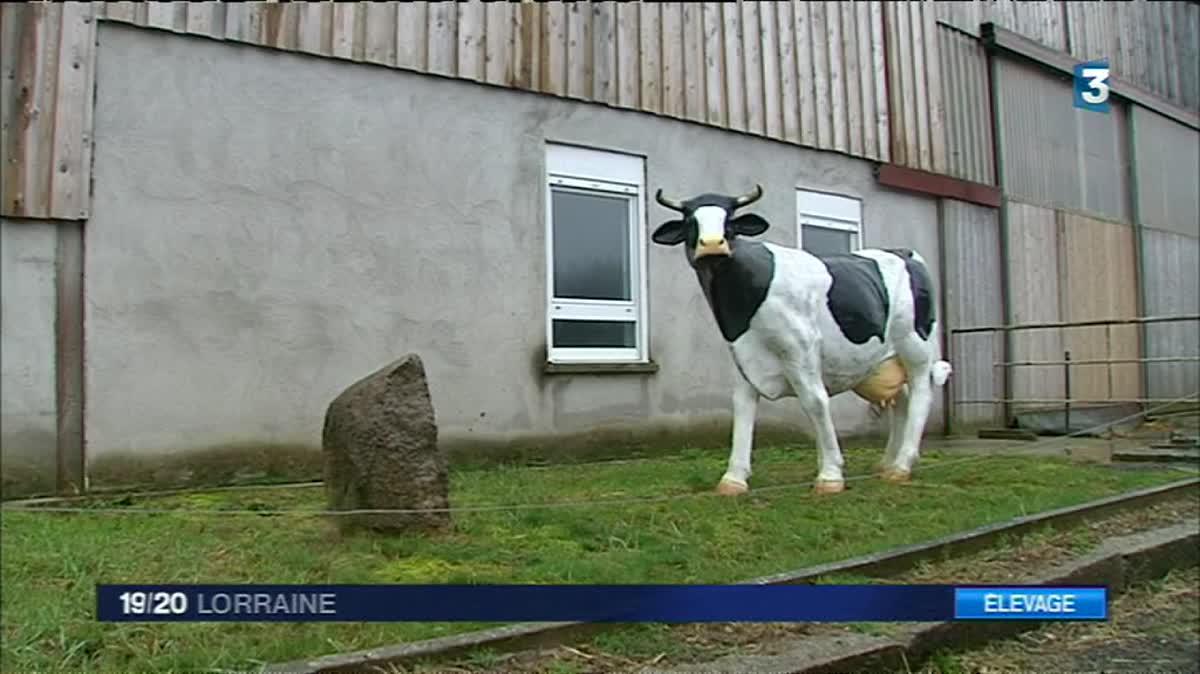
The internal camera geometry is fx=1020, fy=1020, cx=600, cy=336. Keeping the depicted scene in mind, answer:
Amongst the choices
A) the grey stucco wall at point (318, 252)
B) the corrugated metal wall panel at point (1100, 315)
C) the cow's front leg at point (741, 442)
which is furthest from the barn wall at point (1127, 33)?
the corrugated metal wall panel at point (1100, 315)

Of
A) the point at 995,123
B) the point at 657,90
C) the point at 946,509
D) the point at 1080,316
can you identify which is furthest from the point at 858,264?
the point at 1080,316

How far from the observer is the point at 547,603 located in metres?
3.25

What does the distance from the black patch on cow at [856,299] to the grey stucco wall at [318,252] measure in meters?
3.13

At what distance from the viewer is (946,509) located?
6.43m

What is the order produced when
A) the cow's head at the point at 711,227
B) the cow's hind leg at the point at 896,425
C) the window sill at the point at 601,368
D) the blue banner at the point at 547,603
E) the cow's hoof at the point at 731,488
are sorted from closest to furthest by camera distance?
the blue banner at the point at 547,603 < the cow's head at the point at 711,227 < the cow's hoof at the point at 731,488 < the cow's hind leg at the point at 896,425 < the window sill at the point at 601,368

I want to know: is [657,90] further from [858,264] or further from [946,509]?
[946,509]

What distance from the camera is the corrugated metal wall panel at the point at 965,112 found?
11320 mm

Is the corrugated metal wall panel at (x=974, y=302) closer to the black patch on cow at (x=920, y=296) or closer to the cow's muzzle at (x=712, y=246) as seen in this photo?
the black patch on cow at (x=920, y=296)

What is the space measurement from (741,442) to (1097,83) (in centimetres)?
332

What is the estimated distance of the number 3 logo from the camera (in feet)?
14.0

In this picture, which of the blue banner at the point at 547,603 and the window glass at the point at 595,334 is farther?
the window glass at the point at 595,334

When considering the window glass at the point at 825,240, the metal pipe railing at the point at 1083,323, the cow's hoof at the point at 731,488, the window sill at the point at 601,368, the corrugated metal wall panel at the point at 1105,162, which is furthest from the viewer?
the window glass at the point at 825,240

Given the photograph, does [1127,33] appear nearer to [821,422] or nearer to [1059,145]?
[821,422]

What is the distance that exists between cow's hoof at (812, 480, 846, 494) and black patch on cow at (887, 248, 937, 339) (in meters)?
1.49
